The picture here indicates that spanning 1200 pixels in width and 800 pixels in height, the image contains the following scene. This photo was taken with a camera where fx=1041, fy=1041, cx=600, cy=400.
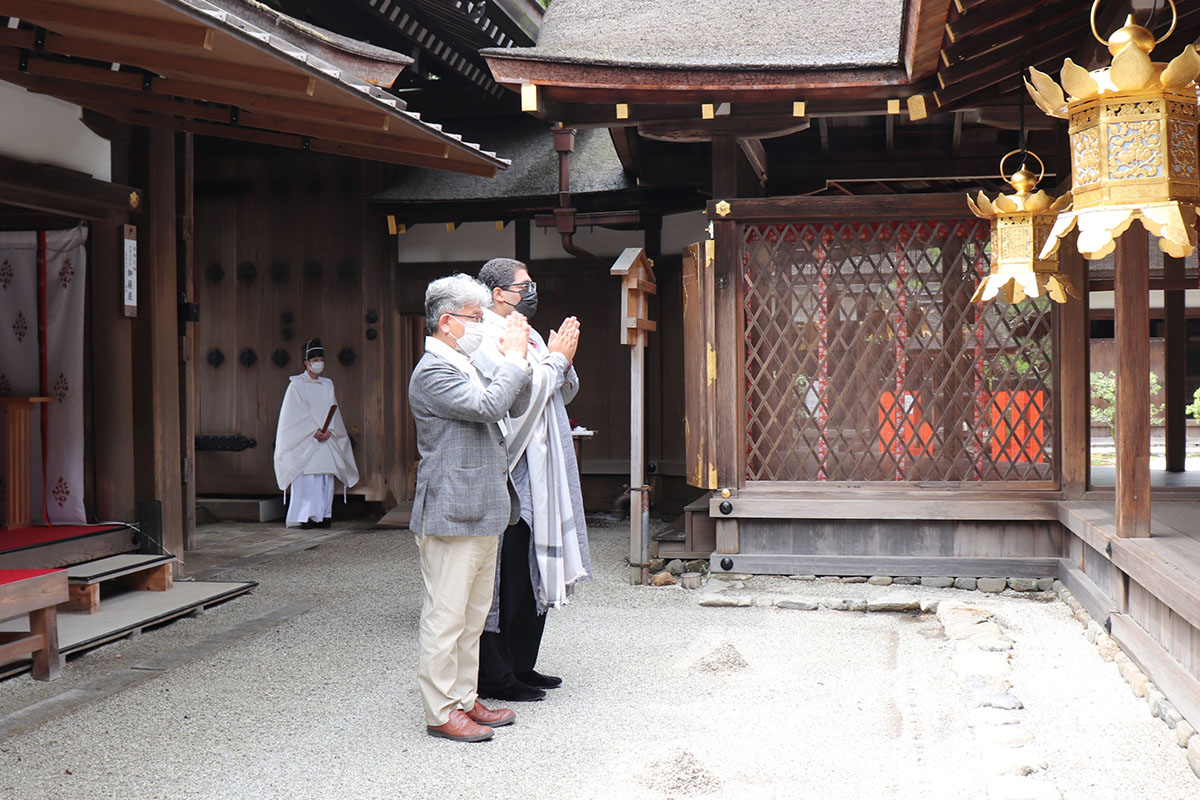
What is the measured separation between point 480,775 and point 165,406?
4138 mm

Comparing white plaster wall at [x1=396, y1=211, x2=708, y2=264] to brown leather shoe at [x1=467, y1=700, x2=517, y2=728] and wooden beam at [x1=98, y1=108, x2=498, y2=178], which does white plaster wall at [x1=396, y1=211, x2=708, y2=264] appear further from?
brown leather shoe at [x1=467, y1=700, x2=517, y2=728]

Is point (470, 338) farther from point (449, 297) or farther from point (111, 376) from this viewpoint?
point (111, 376)

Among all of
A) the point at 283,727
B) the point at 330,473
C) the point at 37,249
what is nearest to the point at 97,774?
the point at 283,727

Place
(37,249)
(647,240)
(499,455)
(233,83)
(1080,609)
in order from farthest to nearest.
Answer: (647,240) → (37,249) → (1080,609) → (233,83) → (499,455)

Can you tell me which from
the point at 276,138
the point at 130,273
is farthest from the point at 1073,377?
the point at 130,273

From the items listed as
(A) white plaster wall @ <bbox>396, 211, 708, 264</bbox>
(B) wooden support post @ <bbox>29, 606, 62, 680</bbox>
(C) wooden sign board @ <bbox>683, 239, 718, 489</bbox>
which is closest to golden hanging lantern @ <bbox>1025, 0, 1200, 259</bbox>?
(C) wooden sign board @ <bbox>683, 239, 718, 489</bbox>

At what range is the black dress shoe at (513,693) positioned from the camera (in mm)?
4148

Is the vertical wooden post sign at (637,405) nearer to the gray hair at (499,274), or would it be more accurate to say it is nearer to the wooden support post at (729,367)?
the wooden support post at (729,367)

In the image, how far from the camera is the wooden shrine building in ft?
19.6

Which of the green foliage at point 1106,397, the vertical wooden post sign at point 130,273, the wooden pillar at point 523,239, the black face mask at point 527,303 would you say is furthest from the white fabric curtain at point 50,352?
the green foliage at point 1106,397

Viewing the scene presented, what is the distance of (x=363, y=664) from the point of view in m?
4.79

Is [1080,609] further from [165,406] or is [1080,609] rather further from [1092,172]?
[165,406]

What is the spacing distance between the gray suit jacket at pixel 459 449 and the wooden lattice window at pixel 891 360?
10.5ft

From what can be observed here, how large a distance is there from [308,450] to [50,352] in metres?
3.23
